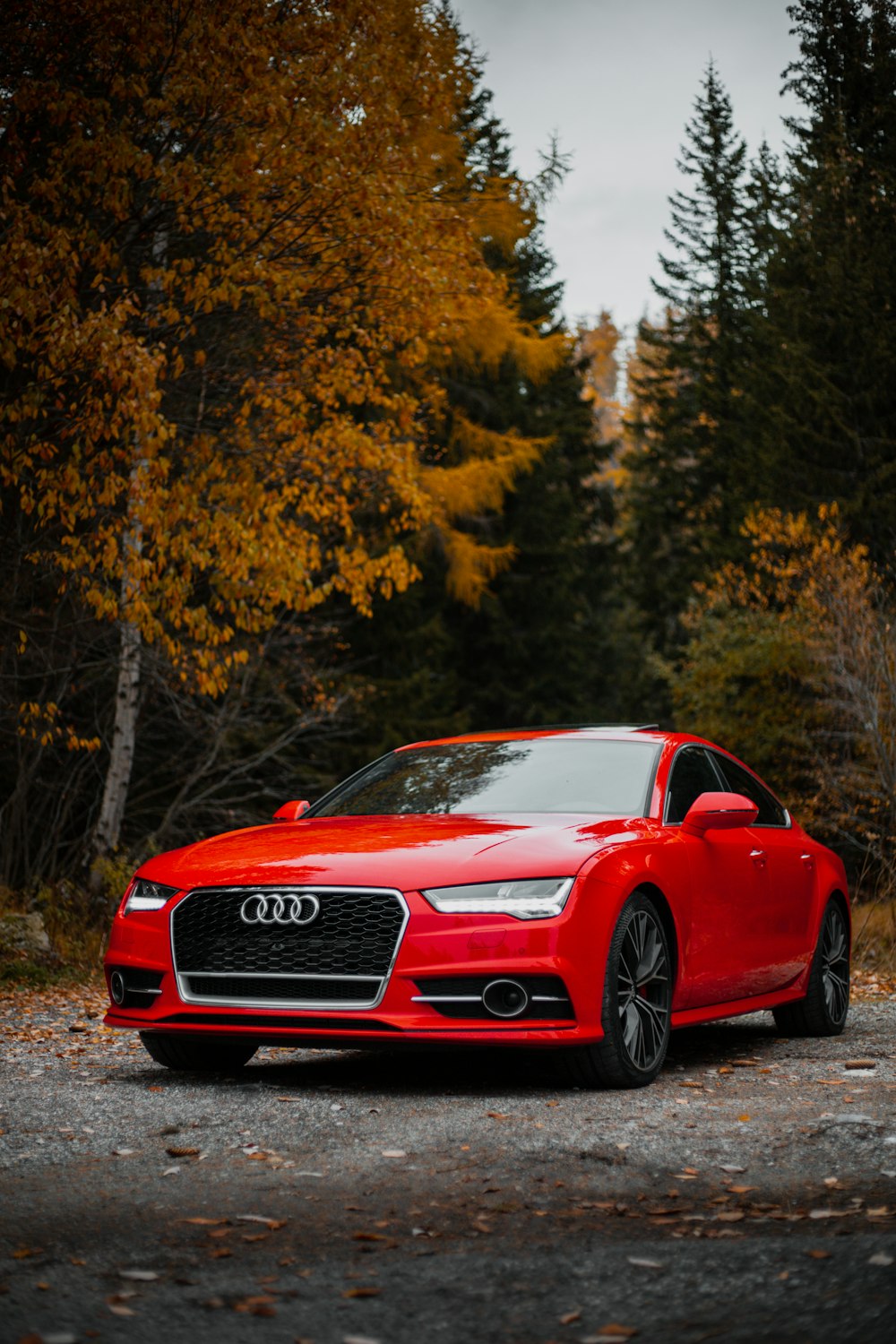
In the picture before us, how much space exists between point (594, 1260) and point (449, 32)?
46.8ft

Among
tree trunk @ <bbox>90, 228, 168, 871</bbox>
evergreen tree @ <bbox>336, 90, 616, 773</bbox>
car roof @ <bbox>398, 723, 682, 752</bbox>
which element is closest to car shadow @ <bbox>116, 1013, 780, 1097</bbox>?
car roof @ <bbox>398, 723, 682, 752</bbox>

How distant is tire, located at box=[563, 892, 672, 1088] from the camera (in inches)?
243

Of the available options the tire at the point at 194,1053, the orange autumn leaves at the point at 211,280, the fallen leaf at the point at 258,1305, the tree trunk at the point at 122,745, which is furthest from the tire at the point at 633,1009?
the tree trunk at the point at 122,745

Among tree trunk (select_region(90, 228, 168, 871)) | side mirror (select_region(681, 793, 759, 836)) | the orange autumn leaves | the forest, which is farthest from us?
tree trunk (select_region(90, 228, 168, 871))

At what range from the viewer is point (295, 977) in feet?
20.4

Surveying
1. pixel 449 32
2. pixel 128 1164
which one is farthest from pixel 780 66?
pixel 128 1164

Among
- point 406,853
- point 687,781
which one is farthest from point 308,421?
point 406,853

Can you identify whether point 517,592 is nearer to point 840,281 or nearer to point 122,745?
point 840,281

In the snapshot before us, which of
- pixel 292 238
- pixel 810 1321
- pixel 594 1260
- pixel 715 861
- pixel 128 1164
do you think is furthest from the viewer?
pixel 292 238

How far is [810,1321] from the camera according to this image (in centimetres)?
325

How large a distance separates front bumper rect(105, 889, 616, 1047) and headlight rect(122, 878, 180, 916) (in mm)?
736

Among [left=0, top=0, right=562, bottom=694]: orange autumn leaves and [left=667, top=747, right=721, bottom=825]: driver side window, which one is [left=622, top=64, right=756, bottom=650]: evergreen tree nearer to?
[left=0, top=0, right=562, bottom=694]: orange autumn leaves

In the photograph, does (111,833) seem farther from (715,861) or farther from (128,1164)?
(128,1164)

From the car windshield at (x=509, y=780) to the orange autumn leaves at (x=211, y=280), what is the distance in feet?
14.3
